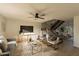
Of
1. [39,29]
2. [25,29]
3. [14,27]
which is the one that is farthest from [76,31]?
[14,27]

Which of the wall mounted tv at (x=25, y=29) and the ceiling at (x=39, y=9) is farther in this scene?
the wall mounted tv at (x=25, y=29)

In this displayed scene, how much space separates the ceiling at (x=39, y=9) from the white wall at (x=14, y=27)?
0.07 metres

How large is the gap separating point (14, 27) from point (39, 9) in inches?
20.7

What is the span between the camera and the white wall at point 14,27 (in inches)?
92.4

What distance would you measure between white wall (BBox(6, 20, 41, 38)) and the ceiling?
2.7 inches

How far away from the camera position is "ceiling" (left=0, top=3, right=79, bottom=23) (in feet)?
→ 7.47

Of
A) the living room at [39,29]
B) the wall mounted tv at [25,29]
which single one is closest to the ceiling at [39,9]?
the living room at [39,29]

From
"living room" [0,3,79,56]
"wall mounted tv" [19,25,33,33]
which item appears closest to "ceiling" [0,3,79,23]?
"living room" [0,3,79,56]

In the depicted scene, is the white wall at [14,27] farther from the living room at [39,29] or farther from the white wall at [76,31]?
the white wall at [76,31]

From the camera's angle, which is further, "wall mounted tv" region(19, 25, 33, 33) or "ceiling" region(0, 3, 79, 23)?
"wall mounted tv" region(19, 25, 33, 33)

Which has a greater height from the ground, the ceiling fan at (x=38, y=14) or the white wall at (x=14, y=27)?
the ceiling fan at (x=38, y=14)

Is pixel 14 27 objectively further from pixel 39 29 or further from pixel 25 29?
pixel 39 29

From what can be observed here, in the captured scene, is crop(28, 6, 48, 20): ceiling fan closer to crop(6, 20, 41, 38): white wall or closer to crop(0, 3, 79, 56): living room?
crop(0, 3, 79, 56): living room

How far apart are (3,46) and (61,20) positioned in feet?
3.51
